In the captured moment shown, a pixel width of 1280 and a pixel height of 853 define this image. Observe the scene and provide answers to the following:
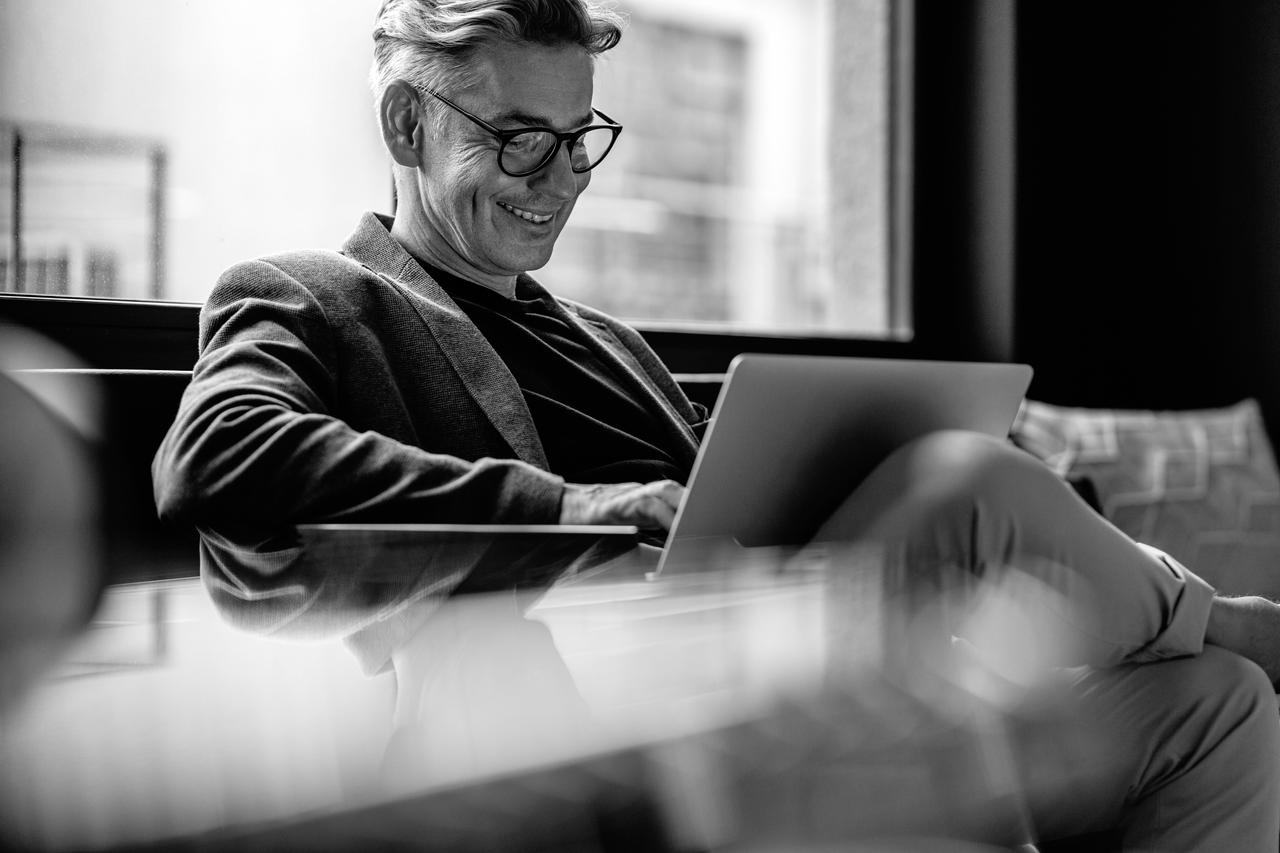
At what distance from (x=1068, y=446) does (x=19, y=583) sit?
7.02 feet

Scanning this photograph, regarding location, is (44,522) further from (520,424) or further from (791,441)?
(791,441)

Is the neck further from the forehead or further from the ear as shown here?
the forehead

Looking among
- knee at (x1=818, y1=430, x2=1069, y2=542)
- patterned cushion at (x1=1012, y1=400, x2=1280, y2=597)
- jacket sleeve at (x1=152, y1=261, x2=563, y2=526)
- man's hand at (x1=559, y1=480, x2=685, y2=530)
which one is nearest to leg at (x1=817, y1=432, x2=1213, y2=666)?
knee at (x1=818, y1=430, x2=1069, y2=542)

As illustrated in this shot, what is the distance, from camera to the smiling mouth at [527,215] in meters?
1.45

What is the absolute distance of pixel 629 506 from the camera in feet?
2.95

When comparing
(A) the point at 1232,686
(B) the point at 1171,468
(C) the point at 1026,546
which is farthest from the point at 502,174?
(B) the point at 1171,468

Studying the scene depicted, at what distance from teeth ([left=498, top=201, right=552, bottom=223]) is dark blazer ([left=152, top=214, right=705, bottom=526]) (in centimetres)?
15

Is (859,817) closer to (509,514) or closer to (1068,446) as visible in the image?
(509,514)

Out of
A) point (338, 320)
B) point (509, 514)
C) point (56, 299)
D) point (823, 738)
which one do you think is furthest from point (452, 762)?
point (56, 299)

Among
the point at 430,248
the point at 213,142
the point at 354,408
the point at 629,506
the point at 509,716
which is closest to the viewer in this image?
the point at 509,716

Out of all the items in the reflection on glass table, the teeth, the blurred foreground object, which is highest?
the teeth

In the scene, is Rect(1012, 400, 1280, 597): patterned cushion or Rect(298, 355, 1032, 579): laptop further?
Rect(1012, 400, 1280, 597): patterned cushion

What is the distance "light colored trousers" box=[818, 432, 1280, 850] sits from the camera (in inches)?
28.8

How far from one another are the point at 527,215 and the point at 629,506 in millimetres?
677
